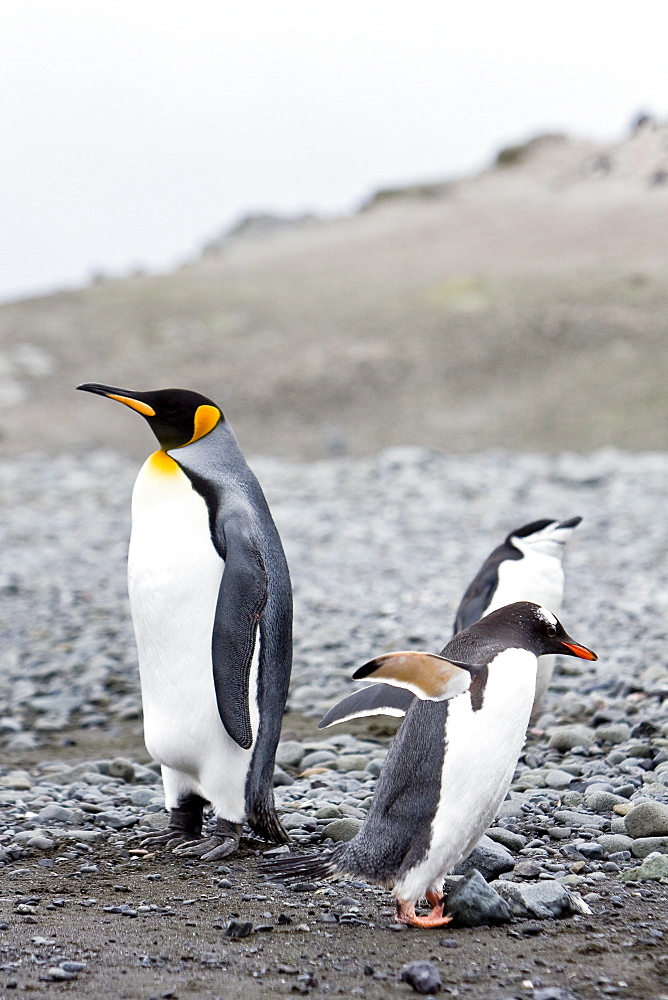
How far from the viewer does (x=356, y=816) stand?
13.1 feet

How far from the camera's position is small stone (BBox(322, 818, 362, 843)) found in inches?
146

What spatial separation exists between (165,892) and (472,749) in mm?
954

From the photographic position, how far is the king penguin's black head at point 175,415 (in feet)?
13.3

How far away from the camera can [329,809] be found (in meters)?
4.04

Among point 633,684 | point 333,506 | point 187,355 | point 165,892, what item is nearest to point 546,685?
point 633,684

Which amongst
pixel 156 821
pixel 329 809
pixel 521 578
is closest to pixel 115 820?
pixel 156 821

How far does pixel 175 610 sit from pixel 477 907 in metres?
1.38

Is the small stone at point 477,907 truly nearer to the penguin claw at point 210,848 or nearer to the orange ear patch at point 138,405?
the penguin claw at point 210,848

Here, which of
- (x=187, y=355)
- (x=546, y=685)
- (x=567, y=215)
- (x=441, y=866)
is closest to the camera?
(x=441, y=866)

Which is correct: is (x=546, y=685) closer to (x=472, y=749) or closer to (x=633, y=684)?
(x=633, y=684)

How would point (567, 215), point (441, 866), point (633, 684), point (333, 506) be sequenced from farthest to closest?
point (567, 215) < point (333, 506) < point (633, 684) < point (441, 866)

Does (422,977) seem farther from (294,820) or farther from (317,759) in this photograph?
(317,759)

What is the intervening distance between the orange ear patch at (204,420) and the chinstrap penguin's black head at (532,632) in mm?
1241

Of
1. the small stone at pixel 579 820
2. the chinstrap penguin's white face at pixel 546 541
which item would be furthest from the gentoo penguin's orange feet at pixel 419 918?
the chinstrap penguin's white face at pixel 546 541
